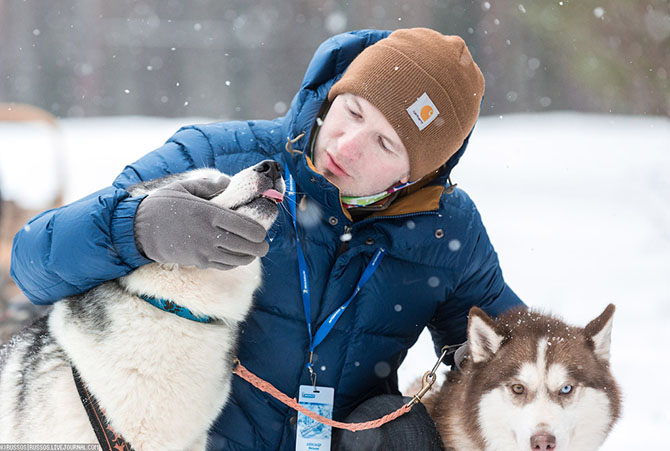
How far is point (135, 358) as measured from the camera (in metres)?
1.42

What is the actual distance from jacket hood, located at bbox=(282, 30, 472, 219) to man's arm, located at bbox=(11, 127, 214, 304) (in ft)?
1.83

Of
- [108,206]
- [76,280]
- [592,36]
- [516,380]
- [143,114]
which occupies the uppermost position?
[592,36]

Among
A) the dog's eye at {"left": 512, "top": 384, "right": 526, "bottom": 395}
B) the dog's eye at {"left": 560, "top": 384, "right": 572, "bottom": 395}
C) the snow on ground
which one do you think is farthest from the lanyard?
the snow on ground

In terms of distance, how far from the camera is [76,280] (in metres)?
1.42

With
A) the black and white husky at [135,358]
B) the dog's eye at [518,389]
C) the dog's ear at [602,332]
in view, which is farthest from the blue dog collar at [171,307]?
the dog's ear at [602,332]

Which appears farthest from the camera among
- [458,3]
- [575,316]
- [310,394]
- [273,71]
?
[273,71]

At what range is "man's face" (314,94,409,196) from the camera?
68.7 inches

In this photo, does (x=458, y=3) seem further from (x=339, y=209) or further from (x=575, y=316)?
(x=339, y=209)

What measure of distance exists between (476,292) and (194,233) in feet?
3.48

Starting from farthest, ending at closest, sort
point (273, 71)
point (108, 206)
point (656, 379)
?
1. point (273, 71)
2. point (656, 379)
3. point (108, 206)

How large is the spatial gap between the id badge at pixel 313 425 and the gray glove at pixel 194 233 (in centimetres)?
63

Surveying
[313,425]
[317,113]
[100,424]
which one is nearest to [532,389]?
[313,425]

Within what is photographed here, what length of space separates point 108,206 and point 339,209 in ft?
2.29

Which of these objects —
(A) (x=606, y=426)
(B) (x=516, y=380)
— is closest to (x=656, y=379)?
(A) (x=606, y=426)
